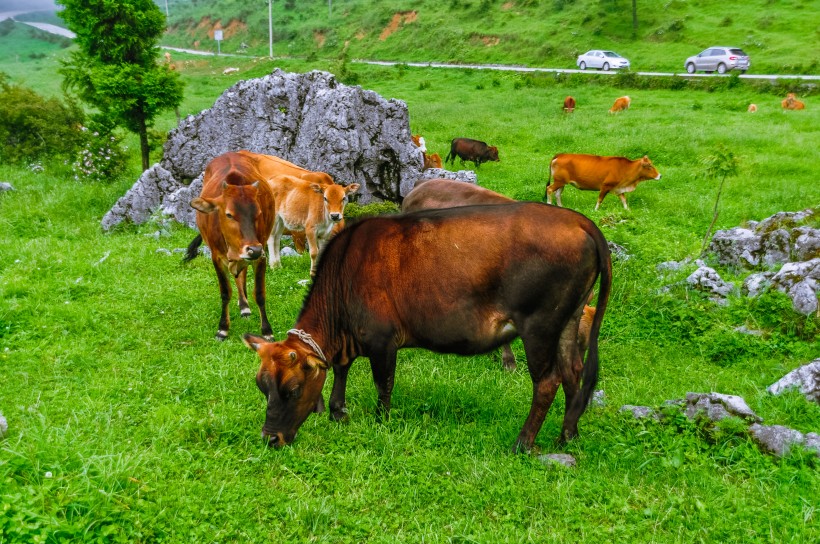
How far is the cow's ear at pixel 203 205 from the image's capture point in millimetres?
7393

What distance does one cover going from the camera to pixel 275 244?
36.4 feet

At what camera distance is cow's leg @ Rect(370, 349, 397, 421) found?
5648 mm

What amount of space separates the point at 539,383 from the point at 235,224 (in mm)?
4198

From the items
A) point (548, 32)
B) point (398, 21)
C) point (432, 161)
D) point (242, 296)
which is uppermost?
point (398, 21)

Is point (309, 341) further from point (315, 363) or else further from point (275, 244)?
point (275, 244)

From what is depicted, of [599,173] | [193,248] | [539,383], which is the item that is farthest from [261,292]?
[599,173]

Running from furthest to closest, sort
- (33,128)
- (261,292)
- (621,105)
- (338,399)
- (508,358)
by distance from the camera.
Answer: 1. (621,105)
2. (33,128)
3. (261,292)
4. (508,358)
5. (338,399)

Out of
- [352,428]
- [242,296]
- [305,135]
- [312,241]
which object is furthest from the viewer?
[305,135]

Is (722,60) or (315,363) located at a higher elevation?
(722,60)

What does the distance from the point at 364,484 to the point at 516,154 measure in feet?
57.6

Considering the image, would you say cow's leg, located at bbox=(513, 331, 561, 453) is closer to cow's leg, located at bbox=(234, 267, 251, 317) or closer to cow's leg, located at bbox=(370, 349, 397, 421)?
cow's leg, located at bbox=(370, 349, 397, 421)

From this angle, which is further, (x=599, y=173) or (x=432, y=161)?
(x=432, y=161)

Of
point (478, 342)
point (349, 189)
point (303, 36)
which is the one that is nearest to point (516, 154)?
point (349, 189)

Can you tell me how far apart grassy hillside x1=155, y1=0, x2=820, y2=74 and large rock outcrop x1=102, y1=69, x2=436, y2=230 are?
106 feet
